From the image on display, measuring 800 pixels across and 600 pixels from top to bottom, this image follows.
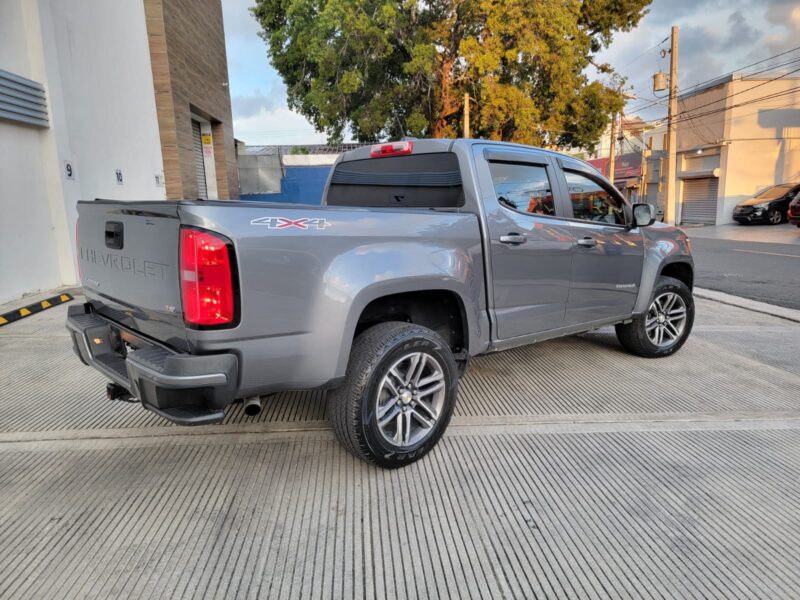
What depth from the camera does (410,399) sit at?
303 cm

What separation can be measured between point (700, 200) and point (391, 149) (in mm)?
30783

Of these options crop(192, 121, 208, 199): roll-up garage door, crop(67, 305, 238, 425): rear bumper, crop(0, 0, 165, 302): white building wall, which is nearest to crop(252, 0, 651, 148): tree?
crop(192, 121, 208, 199): roll-up garage door

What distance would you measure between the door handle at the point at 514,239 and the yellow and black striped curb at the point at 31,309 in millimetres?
6217

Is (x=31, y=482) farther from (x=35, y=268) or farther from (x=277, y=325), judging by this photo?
(x=35, y=268)

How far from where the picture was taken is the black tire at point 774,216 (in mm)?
22156

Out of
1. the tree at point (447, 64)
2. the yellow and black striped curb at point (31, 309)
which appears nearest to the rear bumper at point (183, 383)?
the yellow and black striped curb at point (31, 309)

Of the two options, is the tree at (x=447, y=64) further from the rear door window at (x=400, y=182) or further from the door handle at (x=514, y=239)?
the door handle at (x=514, y=239)

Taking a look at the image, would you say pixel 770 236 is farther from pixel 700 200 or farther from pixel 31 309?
pixel 31 309

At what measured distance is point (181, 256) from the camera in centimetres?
234

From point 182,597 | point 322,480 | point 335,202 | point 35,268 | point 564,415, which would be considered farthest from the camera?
point 35,268

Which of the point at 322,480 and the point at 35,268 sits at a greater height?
the point at 35,268

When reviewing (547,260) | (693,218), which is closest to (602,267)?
(547,260)

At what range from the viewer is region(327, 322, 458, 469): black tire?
2770 millimetres

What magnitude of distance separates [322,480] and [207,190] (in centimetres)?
1570
